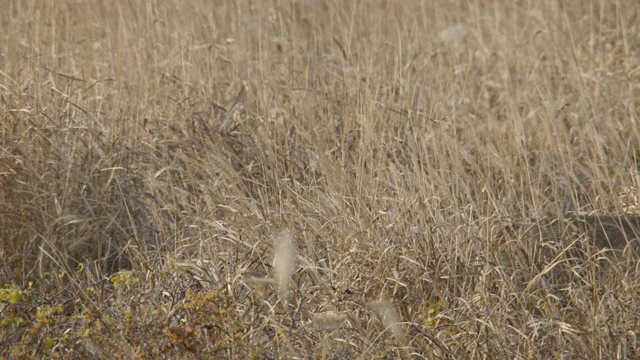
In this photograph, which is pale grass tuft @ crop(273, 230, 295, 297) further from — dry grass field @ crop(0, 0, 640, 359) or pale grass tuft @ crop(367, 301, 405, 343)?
pale grass tuft @ crop(367, 301, 405, 343)

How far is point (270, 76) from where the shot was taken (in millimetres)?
5379

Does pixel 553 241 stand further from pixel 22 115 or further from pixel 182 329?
pixel 22 115

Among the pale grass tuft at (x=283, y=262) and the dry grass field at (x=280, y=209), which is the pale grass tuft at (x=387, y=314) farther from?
the pale grass tuft at (x=283, y=262)

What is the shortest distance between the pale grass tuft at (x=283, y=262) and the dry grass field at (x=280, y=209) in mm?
20

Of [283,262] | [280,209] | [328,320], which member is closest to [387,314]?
[328,320]

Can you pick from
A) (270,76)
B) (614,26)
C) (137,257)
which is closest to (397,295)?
(137,257)

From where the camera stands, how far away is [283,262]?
3373mm

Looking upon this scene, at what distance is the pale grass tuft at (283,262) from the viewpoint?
130 inches

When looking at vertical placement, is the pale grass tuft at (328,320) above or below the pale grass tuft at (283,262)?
below

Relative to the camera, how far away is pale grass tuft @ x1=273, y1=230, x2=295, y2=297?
10.9 feet

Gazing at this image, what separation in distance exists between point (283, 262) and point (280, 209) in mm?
706

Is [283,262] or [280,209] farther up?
[283,262]

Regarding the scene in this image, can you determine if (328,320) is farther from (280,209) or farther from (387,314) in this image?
(280,209)

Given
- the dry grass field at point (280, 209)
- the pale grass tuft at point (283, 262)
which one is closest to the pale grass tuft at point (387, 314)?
the dry grass field at point (280, 209)
